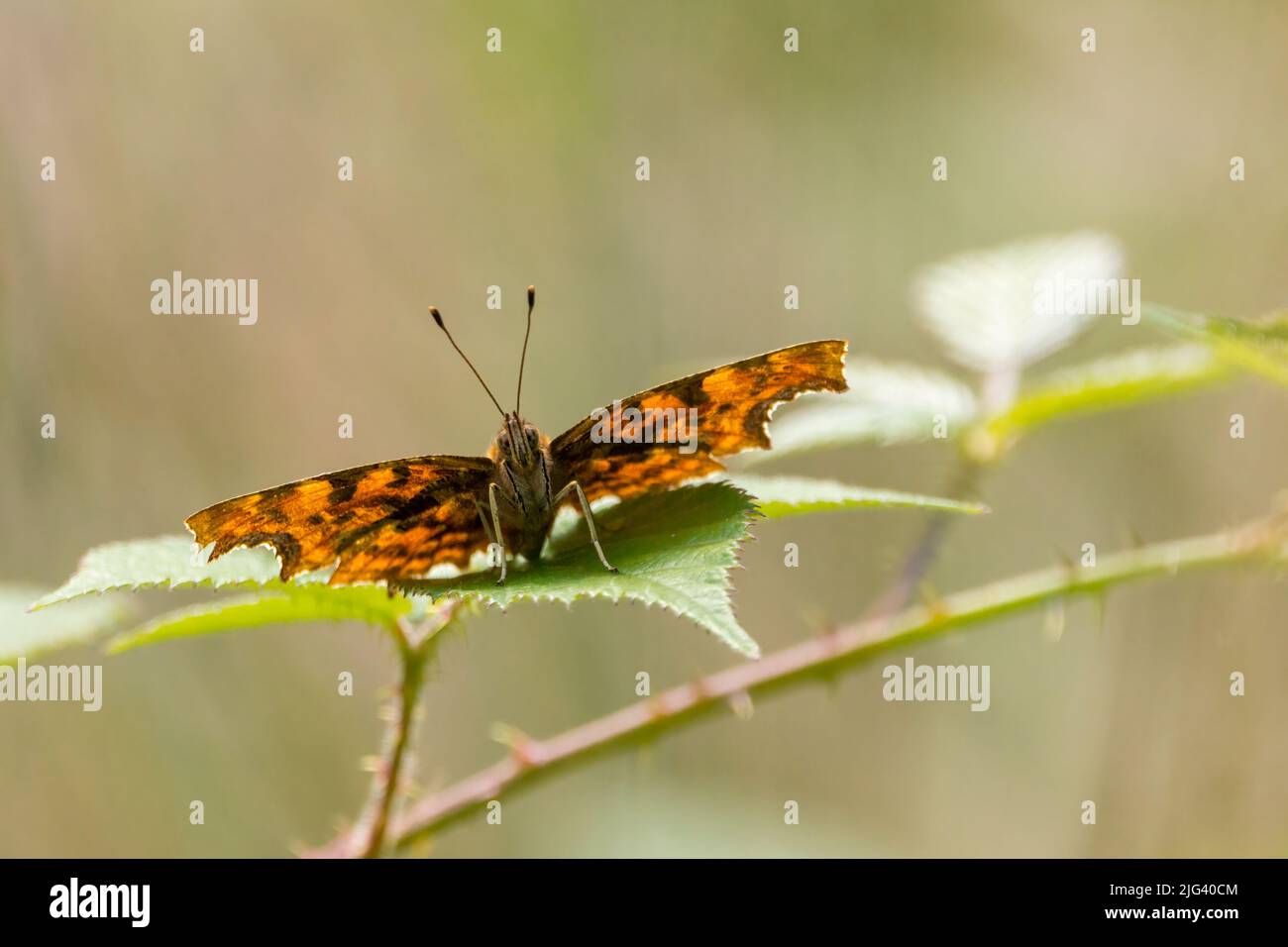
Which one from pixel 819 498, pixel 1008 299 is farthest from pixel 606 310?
pixel 819 498

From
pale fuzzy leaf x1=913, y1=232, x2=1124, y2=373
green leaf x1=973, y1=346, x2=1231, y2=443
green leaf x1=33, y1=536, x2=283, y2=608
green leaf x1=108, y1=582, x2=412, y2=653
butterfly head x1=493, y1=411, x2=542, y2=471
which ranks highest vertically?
pale fuzzy leaf x1=913, y1=232, x2=1124, y2=373

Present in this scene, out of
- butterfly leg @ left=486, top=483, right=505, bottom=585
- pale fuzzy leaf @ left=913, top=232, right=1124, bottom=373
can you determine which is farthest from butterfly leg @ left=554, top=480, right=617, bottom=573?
pale fuzzy leaf @ left=913, top=232, right=1124, bottom=373

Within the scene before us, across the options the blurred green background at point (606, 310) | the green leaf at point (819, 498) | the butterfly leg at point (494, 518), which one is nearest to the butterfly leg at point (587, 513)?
the butterfly leg at point (494, 518)

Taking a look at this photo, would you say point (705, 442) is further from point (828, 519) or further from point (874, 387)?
point (828, 519)

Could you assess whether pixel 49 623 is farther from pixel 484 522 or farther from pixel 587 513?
pixel 587 513

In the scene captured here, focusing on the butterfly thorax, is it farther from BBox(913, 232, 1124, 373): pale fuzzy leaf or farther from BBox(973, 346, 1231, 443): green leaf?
BBox(913, 232, 1124, 373): pale fuzzy leaf

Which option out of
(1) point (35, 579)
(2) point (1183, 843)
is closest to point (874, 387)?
(2) point (1183, 843)
